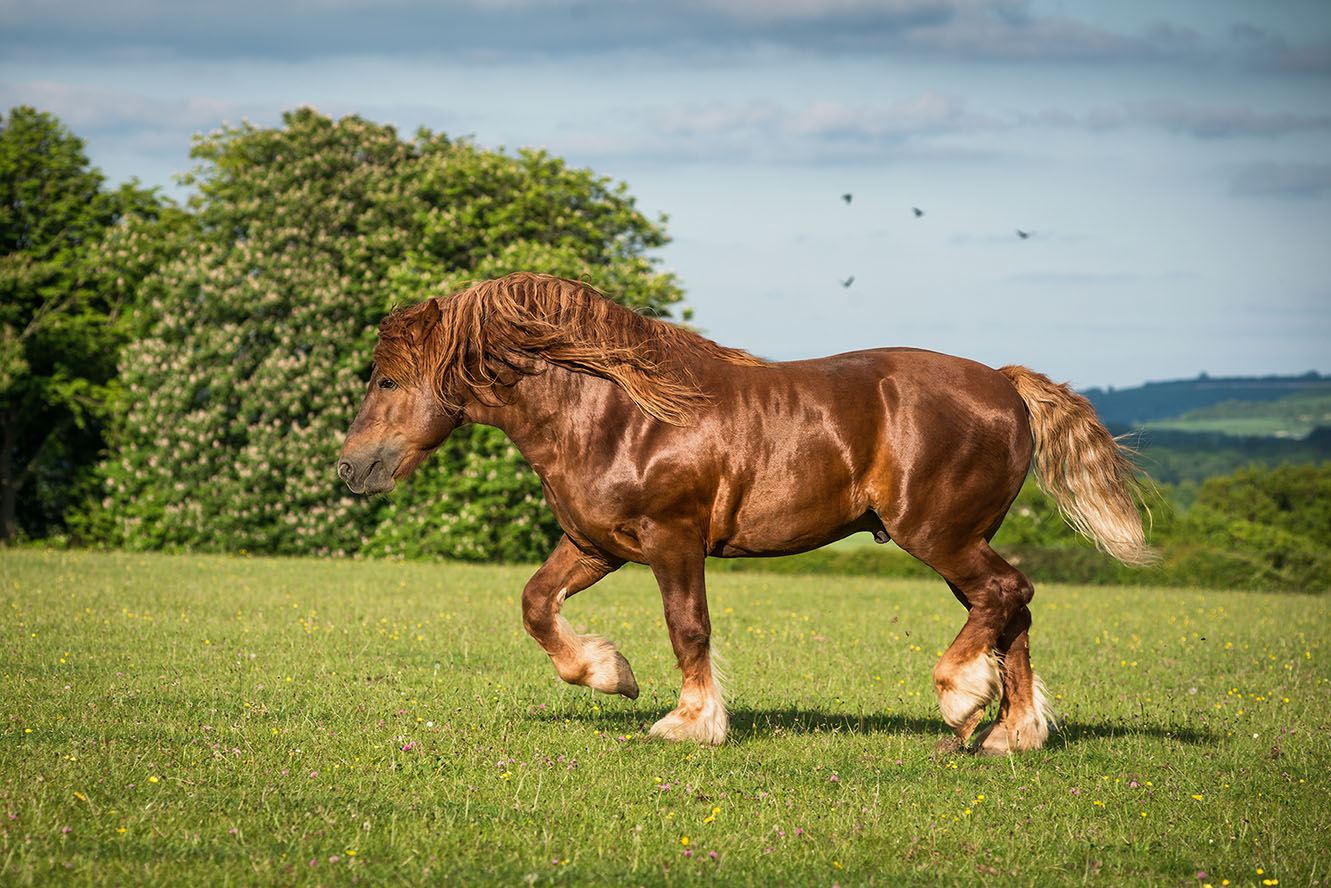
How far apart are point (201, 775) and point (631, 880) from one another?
287cm

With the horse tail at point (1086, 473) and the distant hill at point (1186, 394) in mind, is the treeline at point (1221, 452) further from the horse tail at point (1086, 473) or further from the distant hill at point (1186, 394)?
the horse tail at point (1086, 473)

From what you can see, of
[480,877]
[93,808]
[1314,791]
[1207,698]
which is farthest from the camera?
[1207,698]

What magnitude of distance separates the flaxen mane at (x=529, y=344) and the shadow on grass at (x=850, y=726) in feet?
8.37

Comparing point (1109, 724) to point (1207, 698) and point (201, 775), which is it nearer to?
point (1207, 698)

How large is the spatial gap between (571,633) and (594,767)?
1090 mm

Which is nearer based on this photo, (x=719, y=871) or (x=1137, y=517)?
(x=719, y=871)

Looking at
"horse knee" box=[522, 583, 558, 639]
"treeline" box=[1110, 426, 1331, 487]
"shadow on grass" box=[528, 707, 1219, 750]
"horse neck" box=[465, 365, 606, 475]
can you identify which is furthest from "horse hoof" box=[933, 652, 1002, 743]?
"treeline" box=[1110, 426, 1331, 487]

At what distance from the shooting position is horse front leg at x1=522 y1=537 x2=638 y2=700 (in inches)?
339

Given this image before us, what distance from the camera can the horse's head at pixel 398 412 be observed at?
336 inches

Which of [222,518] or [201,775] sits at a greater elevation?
[201,775]

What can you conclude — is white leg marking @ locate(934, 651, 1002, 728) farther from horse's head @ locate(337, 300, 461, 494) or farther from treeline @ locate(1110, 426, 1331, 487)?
treeline @ locate(1110, 426, 1331, 487)

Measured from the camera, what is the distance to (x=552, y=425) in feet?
27.8

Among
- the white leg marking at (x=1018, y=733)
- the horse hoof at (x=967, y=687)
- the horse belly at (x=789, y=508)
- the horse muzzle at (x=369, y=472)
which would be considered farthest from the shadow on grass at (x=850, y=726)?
the horse muzzle at (x=369, y=472)

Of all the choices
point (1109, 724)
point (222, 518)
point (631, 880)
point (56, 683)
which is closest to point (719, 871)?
point (631, 880)
